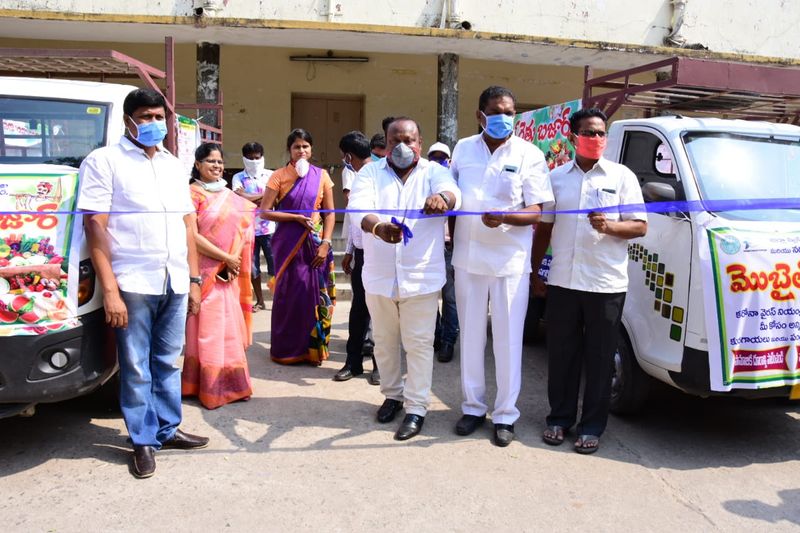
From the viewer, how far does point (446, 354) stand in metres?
5.61

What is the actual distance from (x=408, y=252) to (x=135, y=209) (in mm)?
1485

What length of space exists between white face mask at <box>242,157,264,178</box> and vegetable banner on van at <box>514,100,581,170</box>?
2.96 m

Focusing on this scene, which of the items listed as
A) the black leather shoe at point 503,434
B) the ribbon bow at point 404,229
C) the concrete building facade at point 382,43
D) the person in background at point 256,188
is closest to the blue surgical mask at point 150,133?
the ribbon bow at point 404,229

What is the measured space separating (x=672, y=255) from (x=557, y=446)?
51.5 inches

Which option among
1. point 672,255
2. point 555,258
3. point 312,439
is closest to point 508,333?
point 555,258

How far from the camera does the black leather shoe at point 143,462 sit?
11.0 feet

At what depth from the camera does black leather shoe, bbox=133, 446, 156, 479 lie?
3.35 metres

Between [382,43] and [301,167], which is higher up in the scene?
[382,43]

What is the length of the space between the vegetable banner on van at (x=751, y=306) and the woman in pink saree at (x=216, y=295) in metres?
2.92

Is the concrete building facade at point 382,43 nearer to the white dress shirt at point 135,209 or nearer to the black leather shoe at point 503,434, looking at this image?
the white dress shirt at point 135,209

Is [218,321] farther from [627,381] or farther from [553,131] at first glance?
[553,131]

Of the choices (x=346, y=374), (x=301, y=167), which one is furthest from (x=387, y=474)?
(x=301, y=167)

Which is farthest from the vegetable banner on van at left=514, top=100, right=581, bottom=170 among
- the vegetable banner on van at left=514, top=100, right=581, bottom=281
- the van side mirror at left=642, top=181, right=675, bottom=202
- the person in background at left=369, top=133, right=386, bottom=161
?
the van side mirror at left=642, top=181, right=675, bottom=202

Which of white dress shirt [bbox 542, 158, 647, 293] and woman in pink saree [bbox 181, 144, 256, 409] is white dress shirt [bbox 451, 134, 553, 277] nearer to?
white dress shirt [bbox 542, 158, 647, 293]
